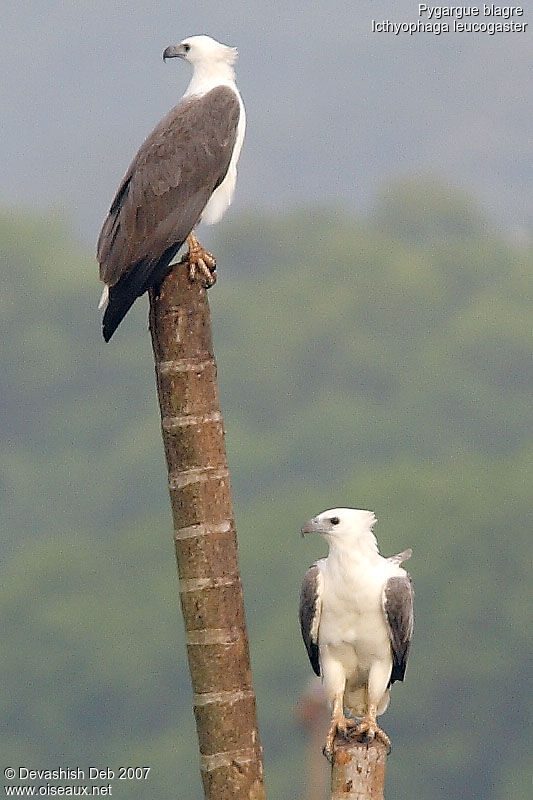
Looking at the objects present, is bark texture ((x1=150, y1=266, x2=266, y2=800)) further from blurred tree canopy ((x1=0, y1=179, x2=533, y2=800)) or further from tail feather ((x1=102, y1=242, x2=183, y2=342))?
blurred tree canopy ((x1=0, y1=179, x2=533, y2=800))

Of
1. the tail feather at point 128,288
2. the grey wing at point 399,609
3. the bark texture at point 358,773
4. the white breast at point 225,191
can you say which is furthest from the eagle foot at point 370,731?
the white breast at point 225,191

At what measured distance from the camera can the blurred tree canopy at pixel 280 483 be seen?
46344mm

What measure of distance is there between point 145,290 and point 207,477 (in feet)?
3.56

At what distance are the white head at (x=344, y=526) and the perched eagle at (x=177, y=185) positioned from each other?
4.35 ft

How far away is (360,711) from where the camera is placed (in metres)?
9.65

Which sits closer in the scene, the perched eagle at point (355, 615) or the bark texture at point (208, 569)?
the bark texture at point (208, 569)

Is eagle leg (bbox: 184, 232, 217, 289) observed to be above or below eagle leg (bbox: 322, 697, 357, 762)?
above

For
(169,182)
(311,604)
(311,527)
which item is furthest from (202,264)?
(311,604)

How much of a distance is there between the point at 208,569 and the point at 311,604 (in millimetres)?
993

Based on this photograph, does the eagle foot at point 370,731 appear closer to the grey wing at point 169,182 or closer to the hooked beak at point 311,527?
the hooked beak at point 311,527

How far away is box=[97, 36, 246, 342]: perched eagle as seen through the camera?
9.17 meters

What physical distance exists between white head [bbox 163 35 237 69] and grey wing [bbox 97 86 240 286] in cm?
25

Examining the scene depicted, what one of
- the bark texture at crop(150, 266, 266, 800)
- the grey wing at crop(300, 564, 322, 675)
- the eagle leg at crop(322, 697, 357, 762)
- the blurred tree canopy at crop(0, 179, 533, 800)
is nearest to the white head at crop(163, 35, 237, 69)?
the bark texture at crop(150, 266, 266, 800)

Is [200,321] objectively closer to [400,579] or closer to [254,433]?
[400,579]
